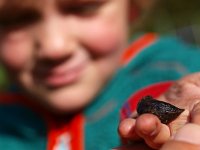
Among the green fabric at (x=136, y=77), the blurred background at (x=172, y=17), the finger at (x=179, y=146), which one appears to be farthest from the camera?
the blurred background at (x=172, y=17)

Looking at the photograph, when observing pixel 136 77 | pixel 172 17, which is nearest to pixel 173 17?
pixel 172 17

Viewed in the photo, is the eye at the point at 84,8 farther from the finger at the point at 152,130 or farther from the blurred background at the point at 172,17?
the blurred background at the point at 172,17

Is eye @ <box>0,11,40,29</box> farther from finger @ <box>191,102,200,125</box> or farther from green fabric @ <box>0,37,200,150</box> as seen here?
finger @ <box>191,102,200,125</box>

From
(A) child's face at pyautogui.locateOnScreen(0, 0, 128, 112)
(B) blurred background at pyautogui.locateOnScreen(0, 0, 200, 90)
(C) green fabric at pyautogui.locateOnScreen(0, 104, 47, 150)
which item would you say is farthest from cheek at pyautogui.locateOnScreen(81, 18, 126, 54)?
(B) blurred background at pyautogui.locateOnScreen(0, 0, 200, 90)

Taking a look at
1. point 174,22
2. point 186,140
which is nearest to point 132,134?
point 186,140

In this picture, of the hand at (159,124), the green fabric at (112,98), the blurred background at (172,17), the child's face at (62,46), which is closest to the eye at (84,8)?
the child's face at (62,46)

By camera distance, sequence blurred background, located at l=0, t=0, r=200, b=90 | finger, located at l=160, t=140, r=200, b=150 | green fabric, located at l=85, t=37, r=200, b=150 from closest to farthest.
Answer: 1. finger, located at l=160, t=140, r=200, b=150
2. green fabric, located at l=85, t=37, r=200, b=150
3. blurred background, located at l=0, t=0, r=200, b=90

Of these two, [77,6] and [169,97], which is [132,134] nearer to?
[169,97]
